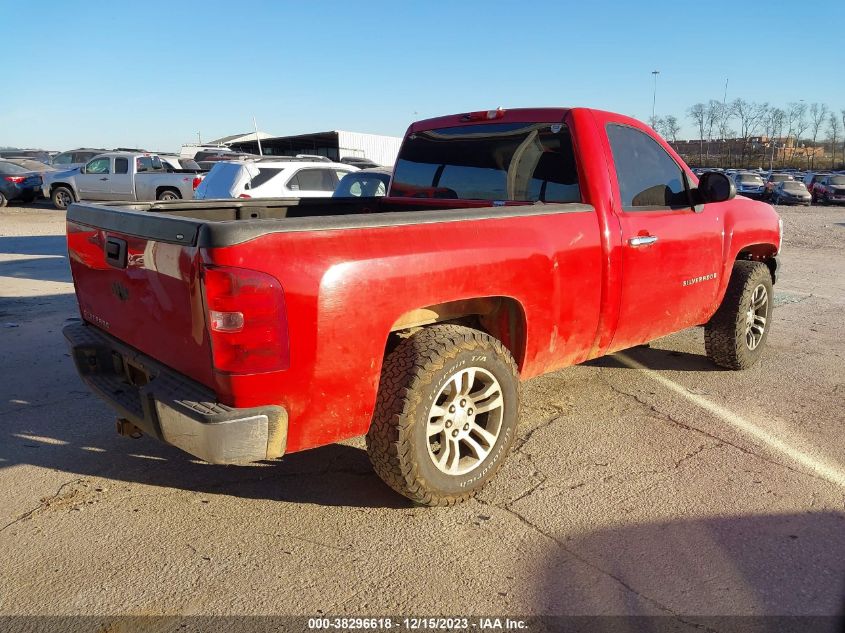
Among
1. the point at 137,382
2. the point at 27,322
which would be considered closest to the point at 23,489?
the point at 137,382

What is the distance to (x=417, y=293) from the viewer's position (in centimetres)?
293

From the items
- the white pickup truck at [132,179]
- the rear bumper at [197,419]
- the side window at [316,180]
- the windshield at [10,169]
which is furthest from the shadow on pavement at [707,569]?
the windshield at [10,169]

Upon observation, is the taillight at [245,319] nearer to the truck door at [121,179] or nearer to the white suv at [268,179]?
the white suv at [268,179]

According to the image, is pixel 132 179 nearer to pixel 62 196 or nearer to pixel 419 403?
pixel 62 196

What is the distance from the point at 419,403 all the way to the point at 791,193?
3327 cm

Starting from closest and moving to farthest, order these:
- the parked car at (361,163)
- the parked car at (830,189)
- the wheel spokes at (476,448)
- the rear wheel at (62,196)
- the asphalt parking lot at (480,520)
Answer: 1. the asphalt parking lot at (480,520)
2. the wheel spokes at (476,448)
3. the parked car at (361,163)
4. the rear wheel at (62,196)
5. the parked car at (830,189)

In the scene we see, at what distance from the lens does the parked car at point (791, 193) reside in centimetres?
3067

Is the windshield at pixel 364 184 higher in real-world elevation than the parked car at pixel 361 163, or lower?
lower

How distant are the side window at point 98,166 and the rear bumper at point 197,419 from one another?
747 inches

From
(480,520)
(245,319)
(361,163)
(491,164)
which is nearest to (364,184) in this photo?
(491,164)

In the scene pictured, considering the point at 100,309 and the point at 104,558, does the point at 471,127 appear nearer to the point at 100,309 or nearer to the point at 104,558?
the point at 100,309

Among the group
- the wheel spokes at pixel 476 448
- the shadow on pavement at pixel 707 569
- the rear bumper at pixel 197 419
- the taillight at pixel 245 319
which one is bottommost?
the shadow on pavement at pixel 707 569

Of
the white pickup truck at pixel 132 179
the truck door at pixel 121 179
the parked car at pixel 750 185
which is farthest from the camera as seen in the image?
the parked car at pixel 750 185

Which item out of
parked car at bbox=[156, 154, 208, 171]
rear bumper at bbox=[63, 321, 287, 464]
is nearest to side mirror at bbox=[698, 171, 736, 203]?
rear bumper at bbox=[63, 321, 287, 464]
